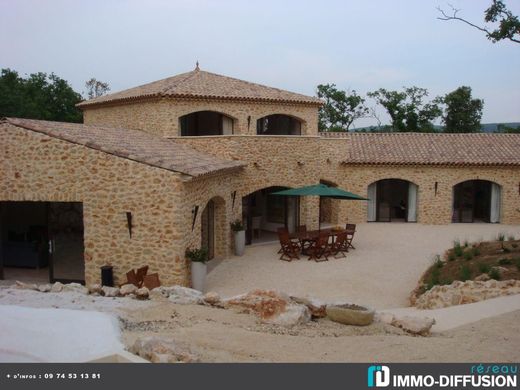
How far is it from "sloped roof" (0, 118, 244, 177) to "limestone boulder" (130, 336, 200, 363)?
605 centimetres

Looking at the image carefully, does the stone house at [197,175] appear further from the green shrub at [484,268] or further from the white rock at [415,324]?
the green shrub at [484,268]

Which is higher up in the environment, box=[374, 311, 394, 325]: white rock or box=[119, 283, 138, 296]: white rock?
box=[119, 283, 138, 296]: white rock

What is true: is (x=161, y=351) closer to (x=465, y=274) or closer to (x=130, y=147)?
(x=130, y=147)

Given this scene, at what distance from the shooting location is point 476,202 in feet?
85.9

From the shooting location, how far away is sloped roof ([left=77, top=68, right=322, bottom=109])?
19188mm

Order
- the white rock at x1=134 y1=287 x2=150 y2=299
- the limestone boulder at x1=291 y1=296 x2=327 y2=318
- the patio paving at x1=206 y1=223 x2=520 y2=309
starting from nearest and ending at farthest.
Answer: the limestone boulder at x1=291 y1=296 x2=327 y2=318
the white rock at x1=134 y1=287 x2=150 y2=299
the patio paving at x1=206 y1=223 x2=520 y2=309

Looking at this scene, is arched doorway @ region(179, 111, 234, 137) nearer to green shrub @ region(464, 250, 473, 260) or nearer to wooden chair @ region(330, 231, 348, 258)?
wooden chair @ region(330, 231, 348, 258)

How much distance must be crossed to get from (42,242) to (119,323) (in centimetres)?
891

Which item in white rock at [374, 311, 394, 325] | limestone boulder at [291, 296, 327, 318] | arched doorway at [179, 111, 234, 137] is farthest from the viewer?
arched doorway at [179, 111, 234, 137]

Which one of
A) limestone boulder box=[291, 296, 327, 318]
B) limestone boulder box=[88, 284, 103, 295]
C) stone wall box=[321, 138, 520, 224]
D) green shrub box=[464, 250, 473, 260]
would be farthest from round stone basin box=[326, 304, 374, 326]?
stone wall box=[321, 138, 520, 224]

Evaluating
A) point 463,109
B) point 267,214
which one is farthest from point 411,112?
point 267,214

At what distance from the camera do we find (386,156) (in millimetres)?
23781
